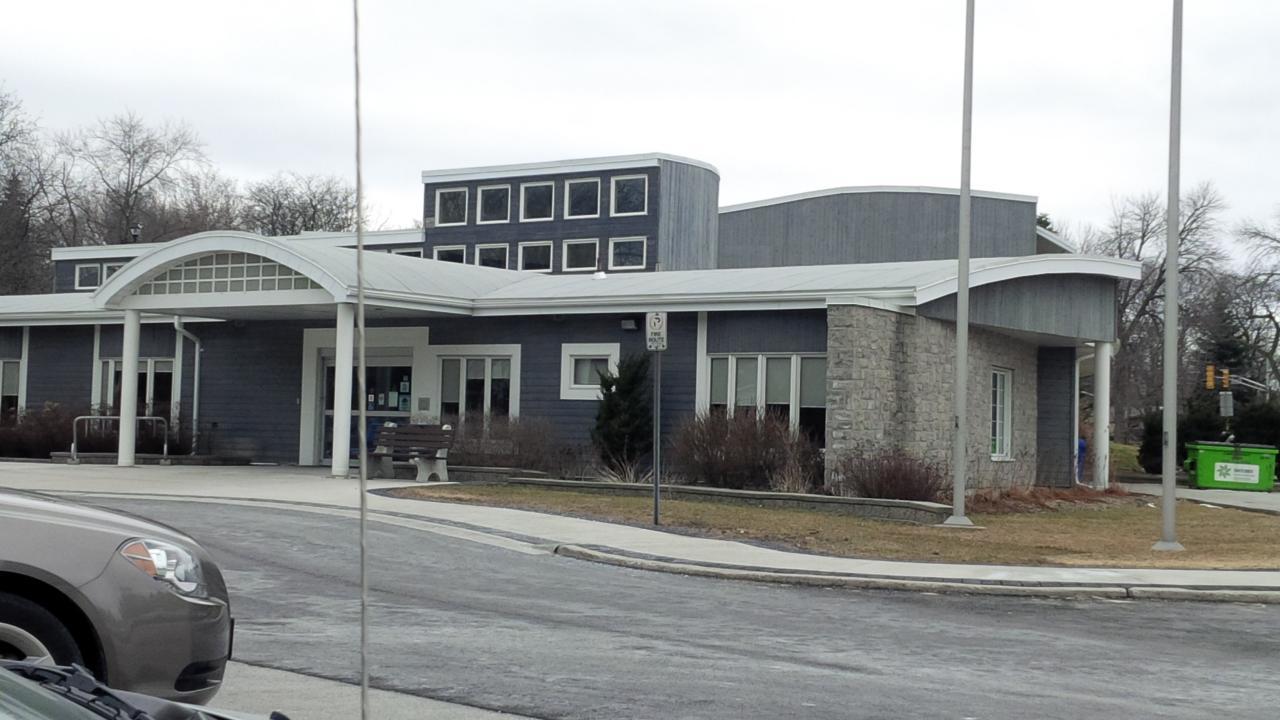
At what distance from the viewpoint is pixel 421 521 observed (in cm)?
1856

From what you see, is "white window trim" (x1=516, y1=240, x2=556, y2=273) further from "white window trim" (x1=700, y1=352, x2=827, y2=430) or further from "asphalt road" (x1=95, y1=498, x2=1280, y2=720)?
"asphalt road" (x1=95, y1=498, x2=1280, y2=720)

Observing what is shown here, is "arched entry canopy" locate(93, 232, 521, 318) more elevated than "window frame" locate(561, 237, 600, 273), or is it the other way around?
"window frame" locate(561, 237, 600, 273)

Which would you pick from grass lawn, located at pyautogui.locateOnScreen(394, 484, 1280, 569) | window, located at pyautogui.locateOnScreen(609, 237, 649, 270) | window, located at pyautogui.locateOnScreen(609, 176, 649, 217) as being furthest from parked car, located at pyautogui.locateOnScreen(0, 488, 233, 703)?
window, located at pyautogui.locateOnScreen(609, 176, 649, 217)

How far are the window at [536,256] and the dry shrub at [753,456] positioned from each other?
3028cm

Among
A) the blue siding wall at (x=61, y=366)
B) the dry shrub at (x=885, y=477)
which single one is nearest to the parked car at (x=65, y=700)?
the dry shrub at (x=885, y=477)

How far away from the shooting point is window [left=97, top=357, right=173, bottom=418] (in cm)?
3300

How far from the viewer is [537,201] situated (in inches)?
2164

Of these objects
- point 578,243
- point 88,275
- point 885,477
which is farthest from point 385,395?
point 88,275

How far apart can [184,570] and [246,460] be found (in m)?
26.1

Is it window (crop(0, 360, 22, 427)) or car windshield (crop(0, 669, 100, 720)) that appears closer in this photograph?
car windshield (crop(0, 669, 100, 720))

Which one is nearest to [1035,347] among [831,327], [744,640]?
[831,327]

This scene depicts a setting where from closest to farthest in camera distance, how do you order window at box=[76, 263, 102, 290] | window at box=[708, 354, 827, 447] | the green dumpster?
window at box=[708, 354, 827, 447]
the green dumpster
window at box=[76, 263, 102, 290]

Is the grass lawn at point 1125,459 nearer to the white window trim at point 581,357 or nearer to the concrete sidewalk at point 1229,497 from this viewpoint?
the concrete sidewalk at point 1229,497

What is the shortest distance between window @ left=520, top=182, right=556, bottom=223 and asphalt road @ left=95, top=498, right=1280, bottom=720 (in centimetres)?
3976
